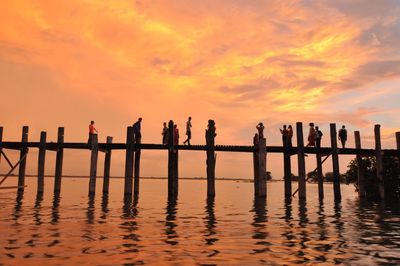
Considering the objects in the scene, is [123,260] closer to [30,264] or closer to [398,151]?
[30,264]

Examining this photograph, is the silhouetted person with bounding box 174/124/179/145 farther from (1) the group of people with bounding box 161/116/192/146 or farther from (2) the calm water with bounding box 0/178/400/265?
(2) the calm water with bounding box 0/178/400/265

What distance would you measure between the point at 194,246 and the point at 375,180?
22154 millimetres

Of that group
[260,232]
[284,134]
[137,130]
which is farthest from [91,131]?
[260,232]

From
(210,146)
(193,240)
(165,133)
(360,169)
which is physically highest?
(165,133)

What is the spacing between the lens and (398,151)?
24.2m

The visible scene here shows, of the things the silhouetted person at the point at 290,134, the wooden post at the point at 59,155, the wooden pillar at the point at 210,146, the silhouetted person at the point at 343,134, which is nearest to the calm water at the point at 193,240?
the wooden pillar at the point at 210,146

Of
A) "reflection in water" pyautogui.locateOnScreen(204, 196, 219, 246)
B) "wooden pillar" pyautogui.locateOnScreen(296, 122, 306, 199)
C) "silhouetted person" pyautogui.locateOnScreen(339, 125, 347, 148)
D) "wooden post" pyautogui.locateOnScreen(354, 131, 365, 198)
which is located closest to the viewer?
"reflection in water" pyautogui.locateOnScreen(204, 196, 219, 246)

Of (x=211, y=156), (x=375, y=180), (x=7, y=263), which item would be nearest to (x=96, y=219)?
(x=7, y=263)

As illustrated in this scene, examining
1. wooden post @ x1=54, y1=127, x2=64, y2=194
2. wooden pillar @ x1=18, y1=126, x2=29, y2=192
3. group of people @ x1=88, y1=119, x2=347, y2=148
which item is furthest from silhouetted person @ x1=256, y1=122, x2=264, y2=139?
wooden pillar @ x1=18, y1=126, x2=29, y2=192

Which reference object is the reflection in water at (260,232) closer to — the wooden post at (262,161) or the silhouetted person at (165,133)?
the wooden post at (262,161)

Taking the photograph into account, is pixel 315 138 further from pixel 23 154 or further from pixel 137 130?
pixel 23 154

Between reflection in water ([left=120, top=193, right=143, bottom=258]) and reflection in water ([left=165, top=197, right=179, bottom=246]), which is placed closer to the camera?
reflection in water ([left=120, top=193, right=143, bottom=258])

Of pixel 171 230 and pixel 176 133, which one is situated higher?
pixel 176 133

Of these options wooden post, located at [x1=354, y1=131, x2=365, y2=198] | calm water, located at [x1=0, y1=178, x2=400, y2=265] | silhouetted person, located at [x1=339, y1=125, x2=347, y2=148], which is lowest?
calm water, located at [x1=0, y1=178, x2=400, y2=265]
